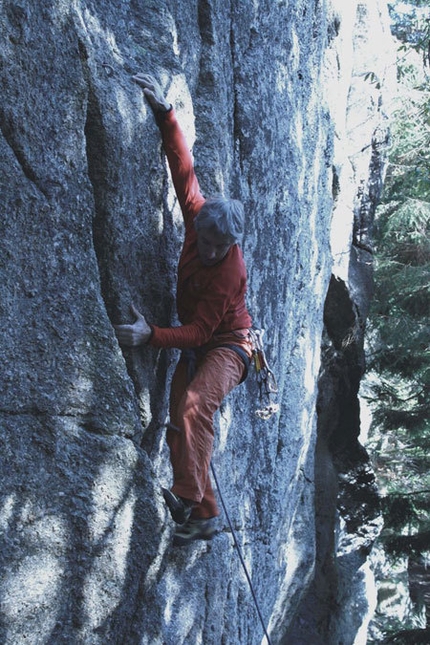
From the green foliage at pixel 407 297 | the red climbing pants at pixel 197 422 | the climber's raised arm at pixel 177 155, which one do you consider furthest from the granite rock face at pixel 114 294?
the green foliage at pixel 407 297

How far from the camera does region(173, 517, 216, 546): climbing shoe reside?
527 centimetres

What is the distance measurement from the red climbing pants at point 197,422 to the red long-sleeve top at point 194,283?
22cm

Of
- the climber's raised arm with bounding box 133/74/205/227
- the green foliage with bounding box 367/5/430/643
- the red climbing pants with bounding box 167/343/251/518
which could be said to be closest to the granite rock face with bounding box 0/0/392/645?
the climber's raised arm with bounding box 133/74/205/227

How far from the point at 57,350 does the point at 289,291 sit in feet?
14.6

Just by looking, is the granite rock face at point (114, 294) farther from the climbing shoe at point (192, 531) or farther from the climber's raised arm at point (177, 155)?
the climbing shoe at point (192, 531)

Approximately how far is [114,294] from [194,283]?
1.91ft

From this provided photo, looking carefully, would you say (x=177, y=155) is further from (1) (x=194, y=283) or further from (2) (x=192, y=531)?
(2) (x=192, y=531)

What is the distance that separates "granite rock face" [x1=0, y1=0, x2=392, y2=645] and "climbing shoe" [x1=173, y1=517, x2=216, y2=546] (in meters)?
0.35

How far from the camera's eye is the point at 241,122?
6961 mm

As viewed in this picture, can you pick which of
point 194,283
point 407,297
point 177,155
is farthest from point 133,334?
point 407,297

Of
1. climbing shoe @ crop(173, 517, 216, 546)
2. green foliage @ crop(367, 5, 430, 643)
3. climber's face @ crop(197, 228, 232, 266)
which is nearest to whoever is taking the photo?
climber's face @ crop(197, 228, 232, 266)

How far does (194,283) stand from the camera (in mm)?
5160

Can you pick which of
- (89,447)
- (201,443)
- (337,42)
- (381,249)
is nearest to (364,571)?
(381,249)

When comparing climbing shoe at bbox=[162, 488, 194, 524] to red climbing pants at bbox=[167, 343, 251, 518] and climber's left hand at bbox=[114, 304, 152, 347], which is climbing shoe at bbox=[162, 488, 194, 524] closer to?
red climbing pants at bbox=[167, 343, 251, 518]
